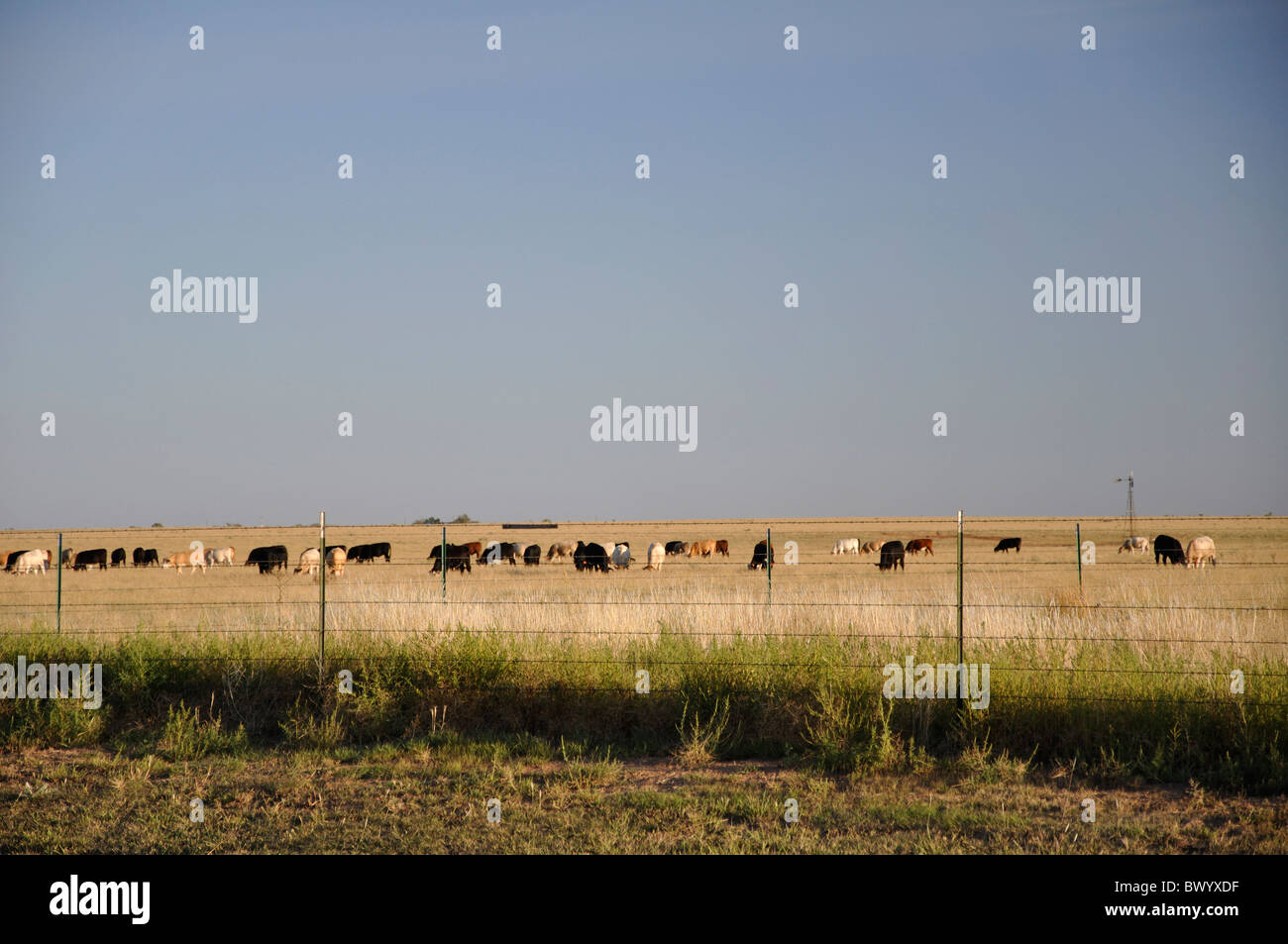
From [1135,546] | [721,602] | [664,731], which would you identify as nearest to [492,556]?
[721,602]

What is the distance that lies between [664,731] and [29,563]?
43423 millimetres

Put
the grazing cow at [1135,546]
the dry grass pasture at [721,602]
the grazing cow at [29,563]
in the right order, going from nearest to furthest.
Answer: the dry grass pasture at [721,602] → the grazing cow at [29,563] → the grazing cow at [1135,546]

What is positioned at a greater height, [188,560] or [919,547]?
[919,547]

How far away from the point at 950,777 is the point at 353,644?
19.7ft

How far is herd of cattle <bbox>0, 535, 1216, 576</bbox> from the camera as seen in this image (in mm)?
34812

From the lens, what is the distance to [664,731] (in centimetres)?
844

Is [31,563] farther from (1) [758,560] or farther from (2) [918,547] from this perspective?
(2) [918,547]

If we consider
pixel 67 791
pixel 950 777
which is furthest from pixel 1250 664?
pixel 67 791

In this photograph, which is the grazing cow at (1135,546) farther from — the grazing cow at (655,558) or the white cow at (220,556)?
the white cow at (220,556)

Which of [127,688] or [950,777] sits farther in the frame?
[127,688]

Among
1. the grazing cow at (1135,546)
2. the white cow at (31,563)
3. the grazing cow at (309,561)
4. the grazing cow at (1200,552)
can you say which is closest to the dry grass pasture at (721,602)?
the grazing cow at (309,561)

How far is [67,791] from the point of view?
6.91 m

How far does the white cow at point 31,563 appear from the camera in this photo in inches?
1613
